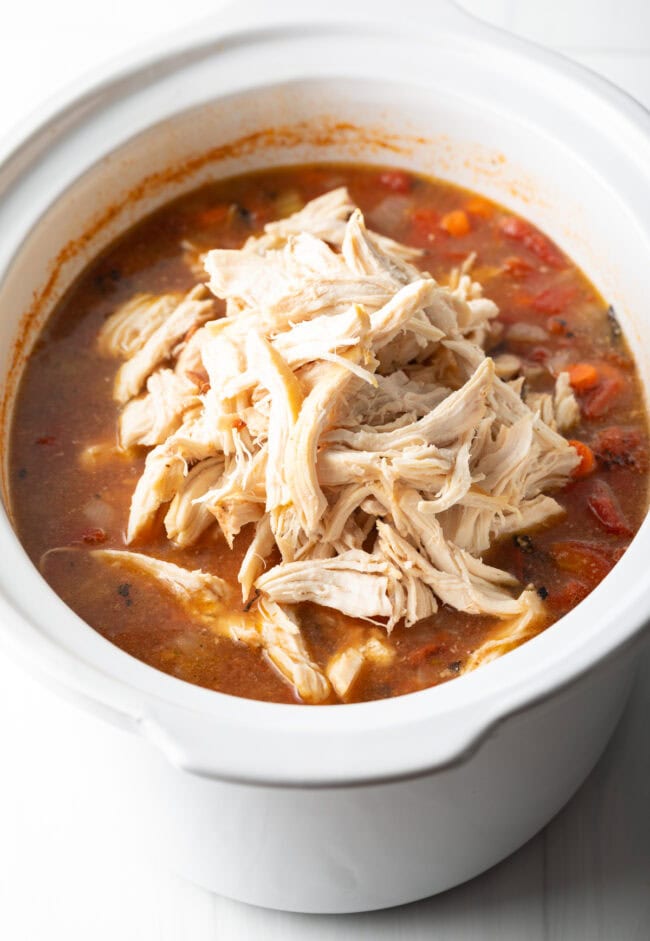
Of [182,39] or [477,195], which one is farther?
[477,195]

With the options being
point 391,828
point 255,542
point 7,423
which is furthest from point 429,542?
point 7,423

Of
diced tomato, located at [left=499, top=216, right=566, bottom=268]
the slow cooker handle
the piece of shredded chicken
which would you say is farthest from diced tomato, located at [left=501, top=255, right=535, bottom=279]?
the slow cooker handle

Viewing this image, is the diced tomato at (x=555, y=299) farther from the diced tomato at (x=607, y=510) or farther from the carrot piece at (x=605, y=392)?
the diced tomato at (x=607, y=510)

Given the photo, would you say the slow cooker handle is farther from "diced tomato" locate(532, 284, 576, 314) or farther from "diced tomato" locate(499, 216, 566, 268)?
"diced tomato" locate(532, 284, 576, 314)

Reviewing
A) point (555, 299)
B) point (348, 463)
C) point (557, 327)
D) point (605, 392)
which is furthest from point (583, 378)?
point (348, 463)

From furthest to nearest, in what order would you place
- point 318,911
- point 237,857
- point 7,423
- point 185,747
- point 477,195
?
point 477,195 < point 7,423 < point 318,911 < point 237,857 < point 185,747

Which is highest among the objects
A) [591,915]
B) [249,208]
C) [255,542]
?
[249,208]

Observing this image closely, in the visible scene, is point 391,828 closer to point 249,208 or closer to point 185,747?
point 185,747
